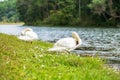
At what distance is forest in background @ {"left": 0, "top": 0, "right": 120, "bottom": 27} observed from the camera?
77.7m

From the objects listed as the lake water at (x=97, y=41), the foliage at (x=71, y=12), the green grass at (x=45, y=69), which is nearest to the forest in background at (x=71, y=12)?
the foliage at (x=71, y=12)

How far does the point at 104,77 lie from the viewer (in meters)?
9.02

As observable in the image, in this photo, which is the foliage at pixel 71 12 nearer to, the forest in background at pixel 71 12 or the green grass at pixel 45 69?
the forest in background at pixel 71 12

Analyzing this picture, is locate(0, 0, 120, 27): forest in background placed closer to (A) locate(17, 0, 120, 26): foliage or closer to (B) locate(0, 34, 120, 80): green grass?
(A) locate(17, 0, 120, 26): foliage

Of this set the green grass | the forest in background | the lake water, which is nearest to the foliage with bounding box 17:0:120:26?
the forest in background

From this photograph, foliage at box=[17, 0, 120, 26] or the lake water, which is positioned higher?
the lake water

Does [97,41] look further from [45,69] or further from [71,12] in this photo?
[71,12]

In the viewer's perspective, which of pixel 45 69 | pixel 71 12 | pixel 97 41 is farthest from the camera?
pixel 71 12

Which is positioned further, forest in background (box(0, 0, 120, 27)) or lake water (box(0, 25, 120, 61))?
forest in background (box(0, 0, 120, 27))

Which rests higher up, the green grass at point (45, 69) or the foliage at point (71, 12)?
the green grass at point (45, 69)

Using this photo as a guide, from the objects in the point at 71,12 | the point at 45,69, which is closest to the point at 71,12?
the point at 71,12

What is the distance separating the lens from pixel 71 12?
93.9 metres

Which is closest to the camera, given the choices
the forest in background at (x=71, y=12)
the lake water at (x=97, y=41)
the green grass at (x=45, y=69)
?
the green grass at (x=45, y=69)

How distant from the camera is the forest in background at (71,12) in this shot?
77688 millimetres
